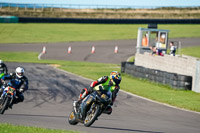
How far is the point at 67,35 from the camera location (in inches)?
2164

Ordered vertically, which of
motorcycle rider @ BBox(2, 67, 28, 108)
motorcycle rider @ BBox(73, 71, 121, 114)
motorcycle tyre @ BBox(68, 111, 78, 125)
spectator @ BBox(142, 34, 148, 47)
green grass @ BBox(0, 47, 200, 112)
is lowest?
green grass @ BBox(0, 47, 200, 112)

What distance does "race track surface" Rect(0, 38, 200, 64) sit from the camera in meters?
38.1

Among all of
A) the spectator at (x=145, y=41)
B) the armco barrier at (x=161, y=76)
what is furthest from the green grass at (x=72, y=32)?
the armco barrier at (x=161, y=76)

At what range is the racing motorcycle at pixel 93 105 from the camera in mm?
10089

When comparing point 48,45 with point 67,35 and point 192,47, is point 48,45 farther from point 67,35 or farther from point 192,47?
point 192,47

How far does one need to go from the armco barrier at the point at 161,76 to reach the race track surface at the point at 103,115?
304 centimetres

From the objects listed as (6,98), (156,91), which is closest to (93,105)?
(6,98)

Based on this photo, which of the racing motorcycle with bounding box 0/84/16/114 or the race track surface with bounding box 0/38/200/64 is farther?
the race track surface with bounding box 0/38/200/64

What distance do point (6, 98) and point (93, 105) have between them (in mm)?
3430

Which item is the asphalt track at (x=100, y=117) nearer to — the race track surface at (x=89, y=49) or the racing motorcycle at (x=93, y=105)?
the racing motorcycle at (x=93, y=105)

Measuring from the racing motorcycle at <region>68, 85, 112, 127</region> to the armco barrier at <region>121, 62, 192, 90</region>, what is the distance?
10.4 meters

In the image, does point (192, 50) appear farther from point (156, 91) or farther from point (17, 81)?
point (17, 81)

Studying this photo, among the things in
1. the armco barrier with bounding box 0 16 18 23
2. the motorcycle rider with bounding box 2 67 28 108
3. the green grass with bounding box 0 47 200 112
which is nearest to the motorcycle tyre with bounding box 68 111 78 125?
the motorcycle rider with bounding box 2 67 28 108

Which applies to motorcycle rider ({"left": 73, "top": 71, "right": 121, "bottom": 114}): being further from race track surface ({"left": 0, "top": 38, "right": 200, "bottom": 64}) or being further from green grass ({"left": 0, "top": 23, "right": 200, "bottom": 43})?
green grass ({"left": 0, "top": 23, "right": 200, "bottom": 43})
